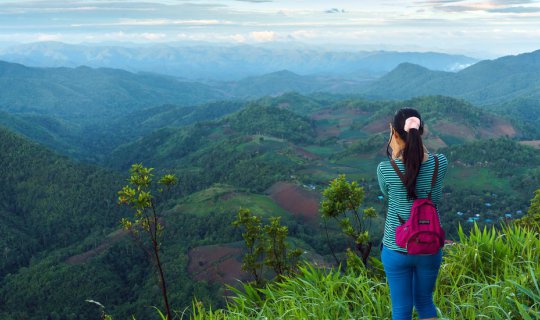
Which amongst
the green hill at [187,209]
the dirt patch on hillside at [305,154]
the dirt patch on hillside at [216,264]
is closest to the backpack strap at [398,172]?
the green hill at [187,209]

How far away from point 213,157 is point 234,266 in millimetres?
110624

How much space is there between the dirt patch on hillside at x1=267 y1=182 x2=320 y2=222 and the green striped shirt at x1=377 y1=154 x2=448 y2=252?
10720 cm

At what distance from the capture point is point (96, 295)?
8006 centimetres

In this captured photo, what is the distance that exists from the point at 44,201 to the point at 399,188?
152697 millimetres

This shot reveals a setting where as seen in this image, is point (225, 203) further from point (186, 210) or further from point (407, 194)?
point (407, 194)

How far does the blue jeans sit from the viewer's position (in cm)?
523

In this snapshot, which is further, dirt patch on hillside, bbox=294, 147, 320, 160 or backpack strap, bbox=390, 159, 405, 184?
→ dirt patch on hillside, bbox=294, 147, 320, 160

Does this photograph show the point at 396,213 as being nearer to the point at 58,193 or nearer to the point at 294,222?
the point at 294,222

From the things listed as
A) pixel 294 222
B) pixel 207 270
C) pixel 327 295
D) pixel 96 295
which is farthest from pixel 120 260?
pixel 327 295

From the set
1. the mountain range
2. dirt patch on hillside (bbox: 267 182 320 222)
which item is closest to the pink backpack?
the mountain range

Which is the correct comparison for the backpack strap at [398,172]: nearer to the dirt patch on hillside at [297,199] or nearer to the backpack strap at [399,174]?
the backpack strap at [399,174]

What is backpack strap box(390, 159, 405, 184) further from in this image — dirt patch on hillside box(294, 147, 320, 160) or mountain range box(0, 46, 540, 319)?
dirt patch on hillside box(294, 147, 320, 160)

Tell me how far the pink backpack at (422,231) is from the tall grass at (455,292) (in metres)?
1.56

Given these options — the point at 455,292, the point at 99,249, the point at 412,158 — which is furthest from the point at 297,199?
the point at 412,158
